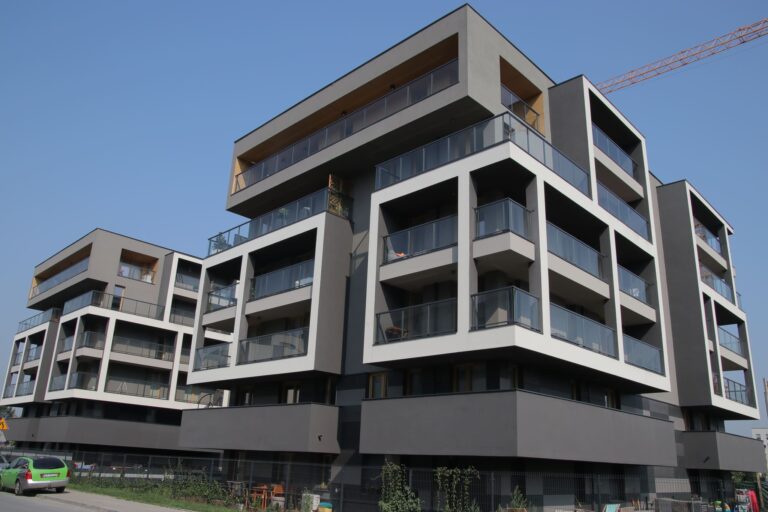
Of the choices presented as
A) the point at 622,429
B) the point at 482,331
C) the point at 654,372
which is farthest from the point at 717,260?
the point at 482,331

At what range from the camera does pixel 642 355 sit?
2339cm

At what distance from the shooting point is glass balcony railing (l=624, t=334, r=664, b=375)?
74.0 ft

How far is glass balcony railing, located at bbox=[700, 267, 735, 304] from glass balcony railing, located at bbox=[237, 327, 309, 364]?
21039 millimetres

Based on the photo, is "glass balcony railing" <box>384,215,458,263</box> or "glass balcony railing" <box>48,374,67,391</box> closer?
"glass balcony railing" <box>384,215,458,263</box>

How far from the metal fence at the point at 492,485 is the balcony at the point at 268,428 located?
2.68ft

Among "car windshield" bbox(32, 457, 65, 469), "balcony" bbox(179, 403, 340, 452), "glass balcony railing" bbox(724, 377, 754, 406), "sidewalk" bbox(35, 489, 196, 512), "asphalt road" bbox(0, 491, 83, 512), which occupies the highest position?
"glass balcony railing" bbox(724, 377, 754, 406)

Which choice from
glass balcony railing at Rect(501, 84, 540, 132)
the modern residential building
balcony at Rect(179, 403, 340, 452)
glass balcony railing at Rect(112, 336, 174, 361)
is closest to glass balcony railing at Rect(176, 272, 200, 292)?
glass balcony railing at Rect(112, 336, 174, 361)

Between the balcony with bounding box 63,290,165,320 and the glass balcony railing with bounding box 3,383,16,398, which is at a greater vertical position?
the balcony with bounding box 63,290,165,320

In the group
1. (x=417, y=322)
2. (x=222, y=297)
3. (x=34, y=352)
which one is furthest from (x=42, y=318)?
(x=417, y=322)

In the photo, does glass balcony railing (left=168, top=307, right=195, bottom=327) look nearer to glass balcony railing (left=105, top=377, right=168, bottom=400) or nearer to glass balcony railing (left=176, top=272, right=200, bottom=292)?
glass balcony railing (left=176, top=272, right=200, bottom=292)

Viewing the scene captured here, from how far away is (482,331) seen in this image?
17.8 m

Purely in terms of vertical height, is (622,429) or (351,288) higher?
(351,288)

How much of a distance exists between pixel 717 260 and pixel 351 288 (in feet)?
72.6

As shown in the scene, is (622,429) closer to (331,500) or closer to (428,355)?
(428,355)
